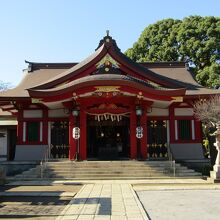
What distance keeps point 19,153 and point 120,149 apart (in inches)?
264

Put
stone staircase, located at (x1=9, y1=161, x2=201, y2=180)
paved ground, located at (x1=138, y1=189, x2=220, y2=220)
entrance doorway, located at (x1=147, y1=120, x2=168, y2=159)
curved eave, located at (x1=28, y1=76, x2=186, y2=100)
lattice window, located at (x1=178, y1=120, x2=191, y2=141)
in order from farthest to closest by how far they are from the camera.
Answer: lattice window, located at (x1=178, y1=120, x2=191, y2=141) → entrance doorway, located at (x1=147, y1=120, x2=168, y2=159) → curved eave, located at (x1=28, y1=76, x2=186, y2=100) → stone staircase, located at (x1=9, y1=161, x2=201, y2=180) → paved ground, located at (x1=138, y1=189, x2=220, y2=220)

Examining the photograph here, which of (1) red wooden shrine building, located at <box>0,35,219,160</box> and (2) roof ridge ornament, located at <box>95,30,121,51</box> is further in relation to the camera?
(2) roof ridge ornament, located at <box>95,30,121,51</box>

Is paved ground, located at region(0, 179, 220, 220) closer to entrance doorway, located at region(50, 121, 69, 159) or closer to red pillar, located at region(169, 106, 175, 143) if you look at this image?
entrance doorway, located at region(50, 121, 69, 159)

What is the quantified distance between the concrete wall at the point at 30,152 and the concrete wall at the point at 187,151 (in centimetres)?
763

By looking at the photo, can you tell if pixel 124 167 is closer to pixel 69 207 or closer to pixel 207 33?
pixel 69 207

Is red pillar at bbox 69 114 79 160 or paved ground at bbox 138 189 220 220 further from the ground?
red pillar at bbox 69 114 79 160

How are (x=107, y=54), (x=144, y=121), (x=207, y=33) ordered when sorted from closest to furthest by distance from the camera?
(x=144, y=121)
(x=107, y=54)
(x=207, y=33)

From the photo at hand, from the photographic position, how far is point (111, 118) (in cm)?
2042

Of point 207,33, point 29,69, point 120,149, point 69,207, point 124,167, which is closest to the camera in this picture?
point 69,207

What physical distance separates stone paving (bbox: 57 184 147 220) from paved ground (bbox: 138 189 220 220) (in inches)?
14.4

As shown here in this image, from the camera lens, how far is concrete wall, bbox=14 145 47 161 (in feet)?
66.5

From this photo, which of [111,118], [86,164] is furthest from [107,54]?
[86,164]

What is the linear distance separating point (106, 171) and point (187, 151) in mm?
5883

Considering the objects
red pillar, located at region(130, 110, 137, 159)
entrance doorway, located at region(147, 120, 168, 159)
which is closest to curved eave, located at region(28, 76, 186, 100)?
red pillar, located at region(130, 110, 137, 159)
